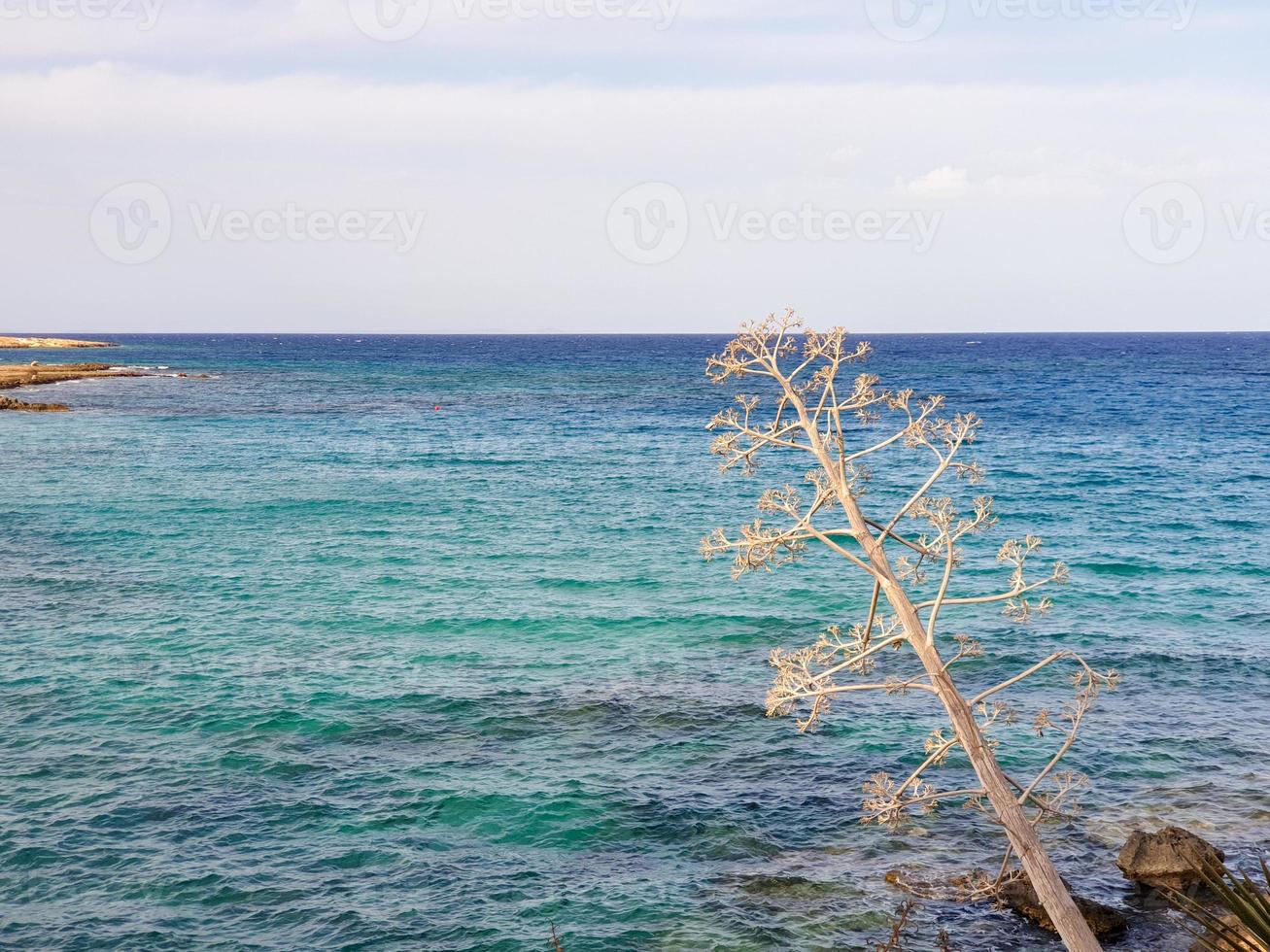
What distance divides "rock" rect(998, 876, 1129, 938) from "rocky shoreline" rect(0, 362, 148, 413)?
85.1 m

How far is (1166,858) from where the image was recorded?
17031 mm

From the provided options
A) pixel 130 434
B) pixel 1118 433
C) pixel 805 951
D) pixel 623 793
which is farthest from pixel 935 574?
pixel 130 434

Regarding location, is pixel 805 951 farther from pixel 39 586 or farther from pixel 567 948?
pixel 39 586

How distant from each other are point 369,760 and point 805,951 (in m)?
10.4

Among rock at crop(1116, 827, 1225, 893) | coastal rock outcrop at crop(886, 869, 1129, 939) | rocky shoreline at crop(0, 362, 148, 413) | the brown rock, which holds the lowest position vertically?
coastal rock outcrop at crop(886, 869, 1129, 939)

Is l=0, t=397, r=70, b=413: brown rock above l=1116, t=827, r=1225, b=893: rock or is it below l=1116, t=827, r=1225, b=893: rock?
above

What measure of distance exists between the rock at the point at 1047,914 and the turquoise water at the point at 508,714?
336 mm

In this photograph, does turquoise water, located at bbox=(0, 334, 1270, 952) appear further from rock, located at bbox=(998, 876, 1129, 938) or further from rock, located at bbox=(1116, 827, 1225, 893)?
rock, located at bbox=(1116, 827, 1225, 893)

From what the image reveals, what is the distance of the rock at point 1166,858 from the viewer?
1686 cm

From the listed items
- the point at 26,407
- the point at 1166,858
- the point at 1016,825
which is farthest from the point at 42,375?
the point at 1016,825

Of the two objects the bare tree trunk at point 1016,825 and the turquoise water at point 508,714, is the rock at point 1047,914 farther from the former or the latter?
the bare tree trunk at point 1016,825

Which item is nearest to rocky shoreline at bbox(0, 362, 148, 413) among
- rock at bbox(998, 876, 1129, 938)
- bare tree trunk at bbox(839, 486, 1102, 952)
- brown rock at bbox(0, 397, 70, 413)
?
brown rock at bbox(0, 397, 70, 413)

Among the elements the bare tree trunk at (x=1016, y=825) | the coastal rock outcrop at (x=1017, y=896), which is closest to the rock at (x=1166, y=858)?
the coastal rock outcrop at (x=1017, y=896)

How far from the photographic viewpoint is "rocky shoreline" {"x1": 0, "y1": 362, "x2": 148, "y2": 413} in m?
84.2
